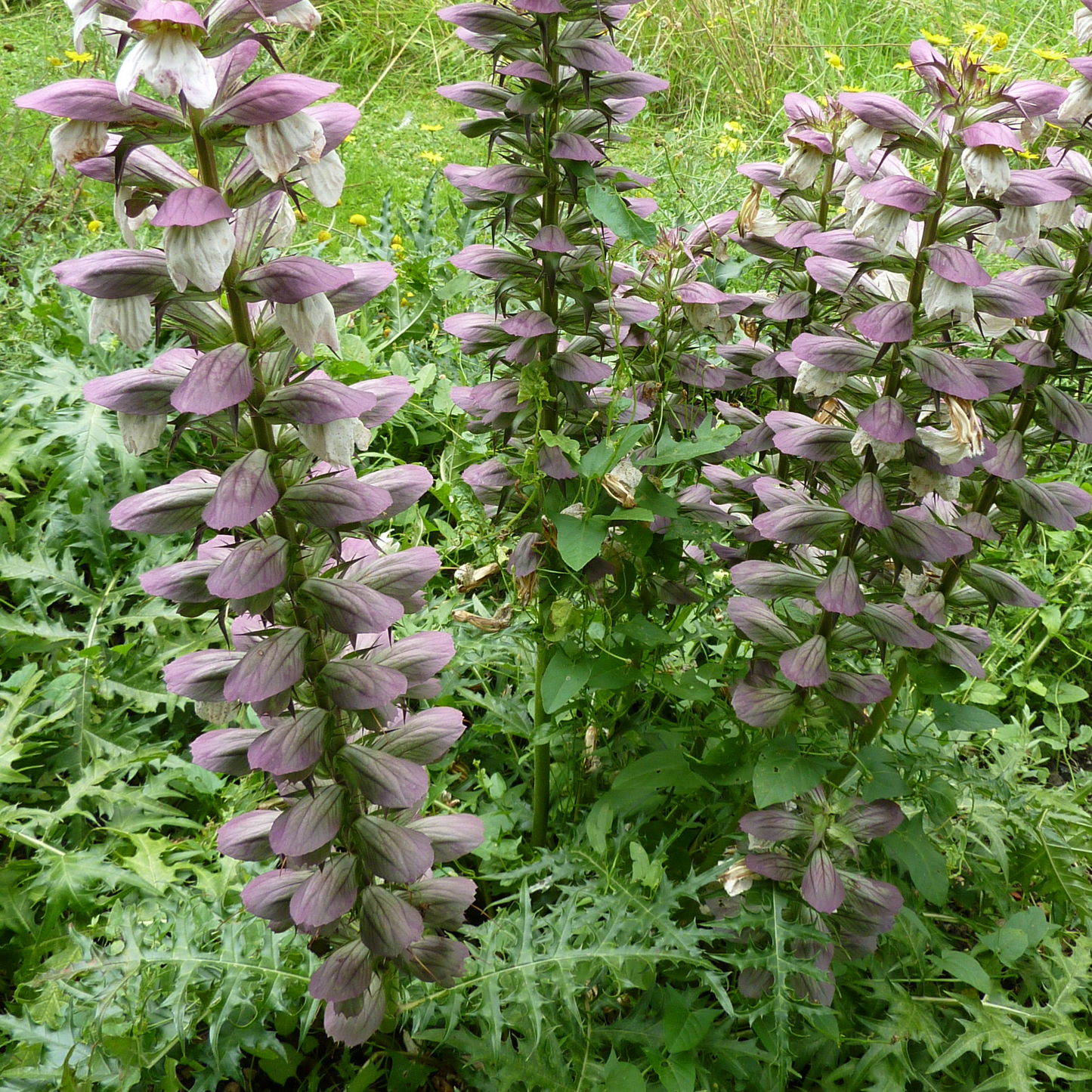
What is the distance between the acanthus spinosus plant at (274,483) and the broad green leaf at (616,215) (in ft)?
1.52

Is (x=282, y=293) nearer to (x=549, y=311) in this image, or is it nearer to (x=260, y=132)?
(x=260, y=132)

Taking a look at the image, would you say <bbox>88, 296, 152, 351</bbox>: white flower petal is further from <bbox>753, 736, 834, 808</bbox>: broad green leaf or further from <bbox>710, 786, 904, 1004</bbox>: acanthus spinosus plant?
<bbox>710, 786, 904, 1004</bbox>: acanthus spinosus plant

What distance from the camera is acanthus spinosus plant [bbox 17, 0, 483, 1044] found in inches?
40.9

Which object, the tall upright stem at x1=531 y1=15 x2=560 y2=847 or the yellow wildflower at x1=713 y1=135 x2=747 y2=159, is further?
the yellow wildflower at x1=713 y1=135 x2=747 y2=159

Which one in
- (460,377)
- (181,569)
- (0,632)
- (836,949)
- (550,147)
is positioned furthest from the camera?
(460,377)

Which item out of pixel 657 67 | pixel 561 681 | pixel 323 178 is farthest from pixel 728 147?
pixel 323 178

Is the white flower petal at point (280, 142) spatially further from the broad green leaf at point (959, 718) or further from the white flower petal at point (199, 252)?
the broad green leaf at point (959, 718)

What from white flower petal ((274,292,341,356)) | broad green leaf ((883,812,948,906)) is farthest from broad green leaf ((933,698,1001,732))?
white flower petal ((274,292,341,356))

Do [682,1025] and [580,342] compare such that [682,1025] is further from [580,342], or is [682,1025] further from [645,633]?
[580,342]

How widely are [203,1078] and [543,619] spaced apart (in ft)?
3.47

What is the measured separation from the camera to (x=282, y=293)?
3.60 ft

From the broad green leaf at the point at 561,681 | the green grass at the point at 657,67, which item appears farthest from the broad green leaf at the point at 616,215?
the green grass at the point at 657,67

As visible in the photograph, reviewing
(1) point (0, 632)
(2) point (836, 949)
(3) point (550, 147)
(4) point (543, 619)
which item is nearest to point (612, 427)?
(4) point (543, 619)

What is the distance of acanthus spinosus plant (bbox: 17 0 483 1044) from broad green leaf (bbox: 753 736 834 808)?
541mm
